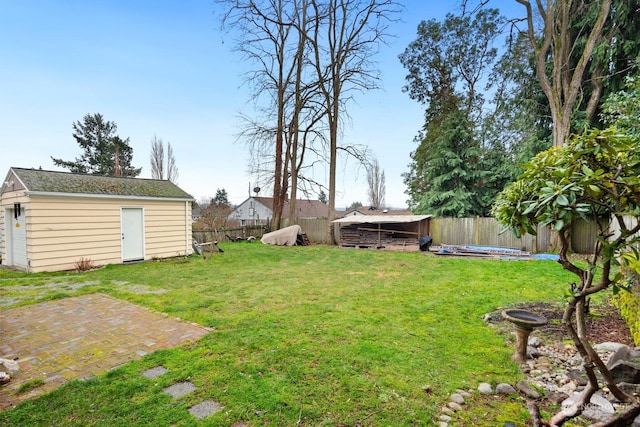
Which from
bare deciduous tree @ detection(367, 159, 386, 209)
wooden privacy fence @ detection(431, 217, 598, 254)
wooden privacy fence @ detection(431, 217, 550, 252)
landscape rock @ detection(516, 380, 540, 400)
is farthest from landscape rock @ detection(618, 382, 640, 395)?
bare deciduous tree @ detection(367, 159, 386, 209)

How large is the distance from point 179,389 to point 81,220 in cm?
802

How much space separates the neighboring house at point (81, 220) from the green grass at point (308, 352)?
4.16 feet

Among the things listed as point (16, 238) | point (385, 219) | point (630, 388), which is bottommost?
point (630, 388)

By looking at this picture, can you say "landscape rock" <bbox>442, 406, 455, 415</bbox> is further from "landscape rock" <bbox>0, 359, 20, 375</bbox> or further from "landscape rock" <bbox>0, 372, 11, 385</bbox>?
"landscape rock" <bbox>0, 359, 20, 375</bbox>

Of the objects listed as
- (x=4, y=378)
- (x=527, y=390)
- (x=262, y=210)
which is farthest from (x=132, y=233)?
(x=262, y=210)

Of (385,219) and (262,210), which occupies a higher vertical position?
(262,210)

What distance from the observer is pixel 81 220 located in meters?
8.07

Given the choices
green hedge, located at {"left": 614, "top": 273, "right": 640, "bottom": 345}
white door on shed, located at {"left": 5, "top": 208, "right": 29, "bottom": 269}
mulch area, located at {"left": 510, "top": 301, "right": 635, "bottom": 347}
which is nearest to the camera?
green hedge, located at {"left": 614, "top": 273, "right": 640, "bottom": 345}

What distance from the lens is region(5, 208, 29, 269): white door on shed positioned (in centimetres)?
764

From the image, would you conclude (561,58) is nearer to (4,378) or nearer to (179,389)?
(179,389)

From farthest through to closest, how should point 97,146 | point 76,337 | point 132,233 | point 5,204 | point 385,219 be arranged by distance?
point 97,146 < point 385,219 < point 132,233 < point 5,204 < point 76,337

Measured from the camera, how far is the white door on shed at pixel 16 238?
7.64 meters

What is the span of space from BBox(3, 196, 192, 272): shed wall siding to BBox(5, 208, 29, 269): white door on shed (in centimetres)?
41

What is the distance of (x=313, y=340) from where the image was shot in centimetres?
332
